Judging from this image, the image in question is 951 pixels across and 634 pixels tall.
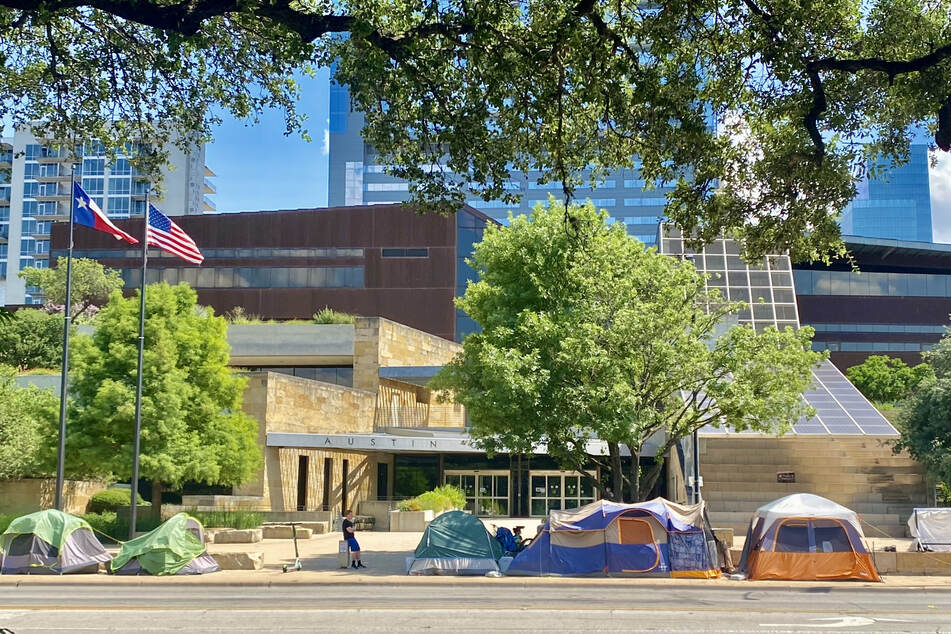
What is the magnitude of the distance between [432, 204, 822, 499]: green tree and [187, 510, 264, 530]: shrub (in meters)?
10.7

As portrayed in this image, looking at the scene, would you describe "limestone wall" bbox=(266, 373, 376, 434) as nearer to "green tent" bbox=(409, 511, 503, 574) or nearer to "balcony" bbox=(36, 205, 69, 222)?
"green tent" bbox=(409, 511, 503, 574)

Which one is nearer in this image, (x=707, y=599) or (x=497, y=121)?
(x=497, y=121)

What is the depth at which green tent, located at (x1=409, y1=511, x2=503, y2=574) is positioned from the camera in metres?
23.4

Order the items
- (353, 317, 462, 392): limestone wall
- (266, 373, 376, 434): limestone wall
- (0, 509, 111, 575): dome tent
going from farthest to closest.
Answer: (353, 317, 462, 392): limestone wall
(266, 373, 376, 434): limestone wall
(0, 509, 111, 575): dome tent

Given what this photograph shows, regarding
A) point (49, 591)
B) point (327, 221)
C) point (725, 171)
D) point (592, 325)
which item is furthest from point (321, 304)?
point (725, 171)

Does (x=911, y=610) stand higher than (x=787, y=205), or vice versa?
(x=787, y=205)

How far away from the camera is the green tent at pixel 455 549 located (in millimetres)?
23438

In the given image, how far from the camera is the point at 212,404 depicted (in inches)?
1318

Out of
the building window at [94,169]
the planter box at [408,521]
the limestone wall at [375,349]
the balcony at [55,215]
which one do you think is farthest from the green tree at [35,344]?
the building window at [94,169]

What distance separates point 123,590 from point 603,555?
34.2 feet

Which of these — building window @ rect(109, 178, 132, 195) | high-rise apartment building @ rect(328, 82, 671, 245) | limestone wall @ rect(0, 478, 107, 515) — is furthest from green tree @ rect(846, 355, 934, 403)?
building window @ rect(109, 178, 132, 195)

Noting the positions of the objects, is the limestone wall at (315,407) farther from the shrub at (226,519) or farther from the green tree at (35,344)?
the green tree at (35,344)

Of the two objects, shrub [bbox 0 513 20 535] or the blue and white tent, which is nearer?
the blue and white tent

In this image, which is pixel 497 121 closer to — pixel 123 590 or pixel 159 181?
pixel 159 181
